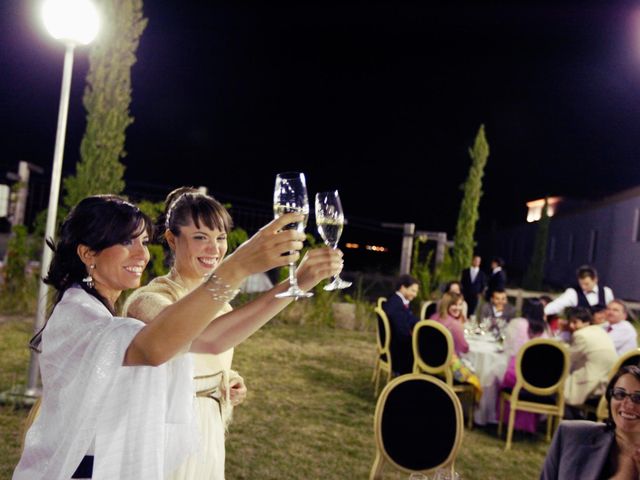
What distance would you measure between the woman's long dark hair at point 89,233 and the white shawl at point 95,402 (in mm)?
88

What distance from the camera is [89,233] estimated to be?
1.34 meters

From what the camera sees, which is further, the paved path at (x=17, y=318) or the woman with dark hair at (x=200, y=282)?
the paved path at (x=17, y=318)

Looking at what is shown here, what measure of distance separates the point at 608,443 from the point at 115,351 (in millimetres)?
2276

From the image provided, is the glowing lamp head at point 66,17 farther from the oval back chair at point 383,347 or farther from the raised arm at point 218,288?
the oval back chair at point 383,347

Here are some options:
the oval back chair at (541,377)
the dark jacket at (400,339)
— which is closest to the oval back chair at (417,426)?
the oval back chair at (541,377)

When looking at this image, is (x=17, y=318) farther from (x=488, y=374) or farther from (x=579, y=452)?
(x=579, y=452)

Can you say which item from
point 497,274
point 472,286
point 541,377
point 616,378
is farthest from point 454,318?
point 497,274

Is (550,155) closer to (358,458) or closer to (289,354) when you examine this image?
(289,354)

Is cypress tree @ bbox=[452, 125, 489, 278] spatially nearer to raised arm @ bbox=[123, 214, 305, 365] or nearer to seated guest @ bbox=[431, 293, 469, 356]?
seated guest @ bbox=[431, 293, 469, 356]

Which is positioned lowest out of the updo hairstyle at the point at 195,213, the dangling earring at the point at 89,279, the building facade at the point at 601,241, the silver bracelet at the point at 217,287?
the dangling earring at the point at 89,279

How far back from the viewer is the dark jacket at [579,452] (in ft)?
8.20

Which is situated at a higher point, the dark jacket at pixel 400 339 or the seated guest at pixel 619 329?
the seated guest at pixel 619 329

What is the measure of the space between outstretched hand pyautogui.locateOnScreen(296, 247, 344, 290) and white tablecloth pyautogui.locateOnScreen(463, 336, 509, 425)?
494cm

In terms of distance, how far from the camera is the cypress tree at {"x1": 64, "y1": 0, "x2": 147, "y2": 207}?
6918 millimetres
